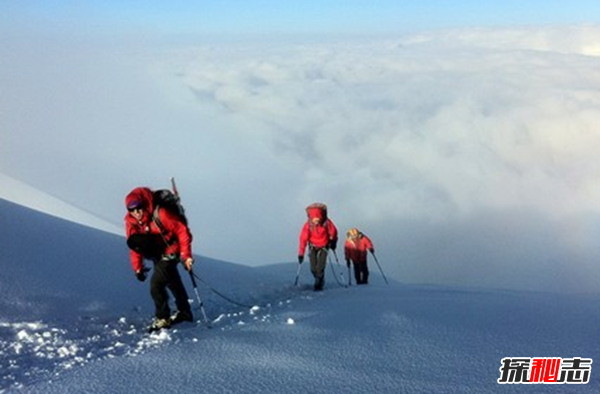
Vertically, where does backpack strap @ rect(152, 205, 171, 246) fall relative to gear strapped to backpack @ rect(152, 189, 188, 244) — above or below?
below

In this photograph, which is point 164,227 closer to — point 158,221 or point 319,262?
point 158,221

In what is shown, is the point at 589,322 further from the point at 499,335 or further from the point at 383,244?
the point at 383,244

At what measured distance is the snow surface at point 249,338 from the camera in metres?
4.02

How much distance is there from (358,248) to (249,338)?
8587mm

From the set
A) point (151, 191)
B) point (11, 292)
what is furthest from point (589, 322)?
point (11, 292)

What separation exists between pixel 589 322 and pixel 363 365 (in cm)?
315

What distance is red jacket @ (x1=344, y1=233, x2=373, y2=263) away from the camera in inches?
532

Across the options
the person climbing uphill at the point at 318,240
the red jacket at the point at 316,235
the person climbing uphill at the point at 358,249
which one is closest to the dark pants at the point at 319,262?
the person climbing uphill at the point at 318,240

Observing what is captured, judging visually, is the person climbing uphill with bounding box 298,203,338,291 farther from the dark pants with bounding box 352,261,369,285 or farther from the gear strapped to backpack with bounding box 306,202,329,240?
the dark pants with bounding box 352,261,369,285

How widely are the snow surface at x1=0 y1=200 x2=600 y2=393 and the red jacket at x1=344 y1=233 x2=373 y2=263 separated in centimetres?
487

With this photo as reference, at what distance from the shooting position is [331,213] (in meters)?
196

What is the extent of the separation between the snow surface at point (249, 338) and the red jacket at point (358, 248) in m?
4.87

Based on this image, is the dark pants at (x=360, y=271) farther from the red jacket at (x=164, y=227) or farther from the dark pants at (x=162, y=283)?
the red jacket at (x=164, y=227)

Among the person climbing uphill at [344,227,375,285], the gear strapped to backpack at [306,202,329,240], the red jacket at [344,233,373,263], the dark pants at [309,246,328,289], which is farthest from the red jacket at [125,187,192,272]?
the red jacket at [344,233,373,263]
